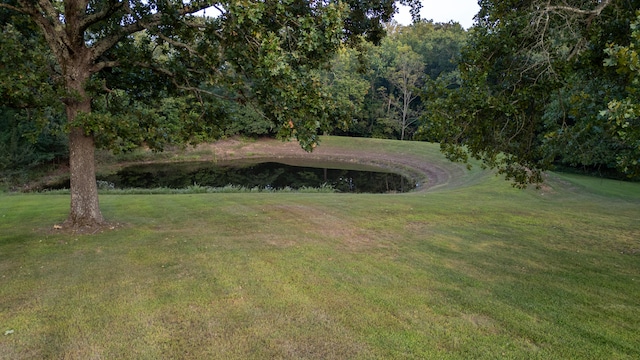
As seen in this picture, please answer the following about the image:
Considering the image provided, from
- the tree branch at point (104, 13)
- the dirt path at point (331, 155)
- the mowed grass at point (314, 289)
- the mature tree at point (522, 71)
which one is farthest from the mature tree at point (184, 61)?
the dirt path at point (331, 155)

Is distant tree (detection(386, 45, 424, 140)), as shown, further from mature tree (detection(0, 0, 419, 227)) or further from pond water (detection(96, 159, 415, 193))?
mature tree (detection(0, 0, 419, 227))

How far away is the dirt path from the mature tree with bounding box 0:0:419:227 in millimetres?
29205

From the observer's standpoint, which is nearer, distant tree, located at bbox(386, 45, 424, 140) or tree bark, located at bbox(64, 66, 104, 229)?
tree bark, located at bbox(64, 66, 104, 229)

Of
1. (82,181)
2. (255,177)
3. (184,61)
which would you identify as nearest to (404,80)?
(255,177)

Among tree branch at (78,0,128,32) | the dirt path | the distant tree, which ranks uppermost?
the distant tree

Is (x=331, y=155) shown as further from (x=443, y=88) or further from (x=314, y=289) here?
(x=314, y=289)

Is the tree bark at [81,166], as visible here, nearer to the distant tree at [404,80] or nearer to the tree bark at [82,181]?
the tree bark at [82,181]

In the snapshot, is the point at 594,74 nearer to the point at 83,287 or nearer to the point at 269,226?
the point at 269,226

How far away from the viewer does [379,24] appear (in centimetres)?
1061

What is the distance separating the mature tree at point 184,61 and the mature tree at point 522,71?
2.77 metres

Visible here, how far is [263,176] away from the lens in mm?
37375

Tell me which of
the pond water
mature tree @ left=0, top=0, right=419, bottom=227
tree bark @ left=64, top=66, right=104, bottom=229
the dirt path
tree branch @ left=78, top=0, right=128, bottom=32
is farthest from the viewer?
the dirt path

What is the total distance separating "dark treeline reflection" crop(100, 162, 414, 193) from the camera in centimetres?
3259

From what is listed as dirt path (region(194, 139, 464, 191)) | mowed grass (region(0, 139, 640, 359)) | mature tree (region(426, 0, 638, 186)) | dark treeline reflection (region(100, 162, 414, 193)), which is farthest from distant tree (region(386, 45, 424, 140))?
mature tree (region(426, 0, 638, 186))
